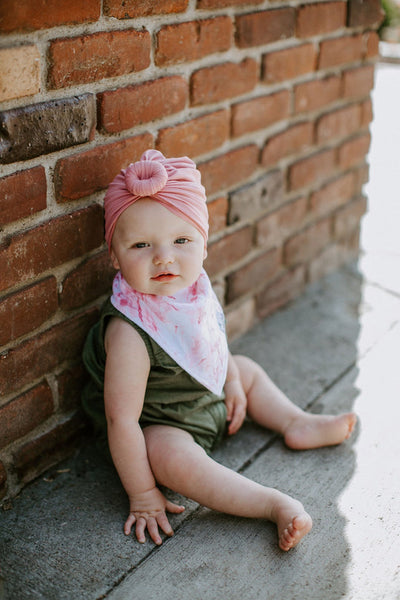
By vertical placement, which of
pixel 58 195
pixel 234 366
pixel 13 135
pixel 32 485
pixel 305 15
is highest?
pixel 305 15

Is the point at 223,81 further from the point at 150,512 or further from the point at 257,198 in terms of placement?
the point at 150,512

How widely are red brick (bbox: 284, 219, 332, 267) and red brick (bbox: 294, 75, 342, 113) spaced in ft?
1.57

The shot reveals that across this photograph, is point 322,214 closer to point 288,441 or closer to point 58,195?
point 288,441

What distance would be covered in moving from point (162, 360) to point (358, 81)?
1.62m

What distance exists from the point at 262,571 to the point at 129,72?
1.23 m

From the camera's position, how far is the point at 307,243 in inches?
107

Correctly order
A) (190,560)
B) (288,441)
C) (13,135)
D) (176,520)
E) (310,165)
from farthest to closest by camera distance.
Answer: (310,165), (288,441), (176,520), (190,560), (13,135)

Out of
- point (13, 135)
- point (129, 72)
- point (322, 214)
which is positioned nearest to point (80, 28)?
point (129, 72)

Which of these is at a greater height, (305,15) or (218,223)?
(305,15)

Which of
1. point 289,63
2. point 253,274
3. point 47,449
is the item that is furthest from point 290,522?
point 289,63

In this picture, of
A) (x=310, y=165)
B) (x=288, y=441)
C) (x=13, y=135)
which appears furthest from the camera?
(x=310, y=165)

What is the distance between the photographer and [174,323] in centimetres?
170

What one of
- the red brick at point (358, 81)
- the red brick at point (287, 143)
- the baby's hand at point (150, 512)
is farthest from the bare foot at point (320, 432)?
the red brick at point (358, 81)

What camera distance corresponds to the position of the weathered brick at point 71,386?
179 centimetres
